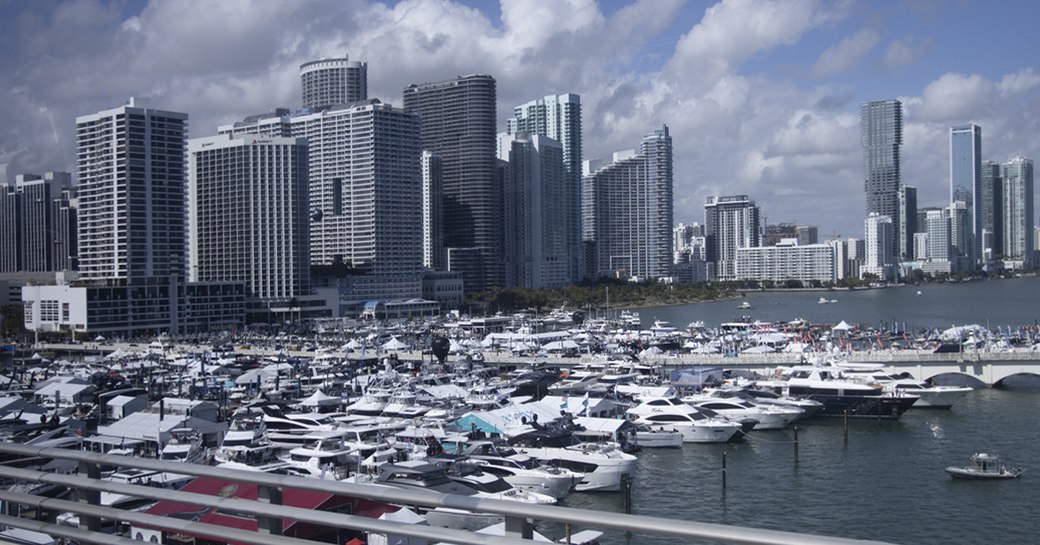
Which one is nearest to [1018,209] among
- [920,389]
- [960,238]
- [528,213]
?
[960,238]

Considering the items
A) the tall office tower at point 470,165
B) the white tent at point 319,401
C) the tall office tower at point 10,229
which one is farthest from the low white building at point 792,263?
the white tent at point 319,401

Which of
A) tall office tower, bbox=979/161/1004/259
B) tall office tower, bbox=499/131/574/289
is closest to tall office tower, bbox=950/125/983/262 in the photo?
tall office tower, bbox=979/161/1004/259

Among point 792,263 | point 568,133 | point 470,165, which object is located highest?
point 568,133

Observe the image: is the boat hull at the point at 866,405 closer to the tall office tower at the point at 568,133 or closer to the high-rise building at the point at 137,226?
the high-rise building at the point at 137,226

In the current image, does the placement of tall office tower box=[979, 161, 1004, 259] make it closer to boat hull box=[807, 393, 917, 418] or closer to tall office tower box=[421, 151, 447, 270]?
tall office tower box=[421, 151, 447, 270]

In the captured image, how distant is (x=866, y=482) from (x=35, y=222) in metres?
65.2

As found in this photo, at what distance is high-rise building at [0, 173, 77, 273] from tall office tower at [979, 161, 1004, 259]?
130 m

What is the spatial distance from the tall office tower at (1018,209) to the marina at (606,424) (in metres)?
133

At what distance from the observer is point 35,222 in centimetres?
6544

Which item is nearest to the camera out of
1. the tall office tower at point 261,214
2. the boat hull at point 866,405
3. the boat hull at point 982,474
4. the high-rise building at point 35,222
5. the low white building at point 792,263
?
the boat hull at point 982,474

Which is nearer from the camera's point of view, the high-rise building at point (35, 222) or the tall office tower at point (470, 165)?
the high-rise building at point (35, 222)

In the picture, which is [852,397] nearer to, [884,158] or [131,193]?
[131,193]

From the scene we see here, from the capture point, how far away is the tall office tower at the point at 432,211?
238ft

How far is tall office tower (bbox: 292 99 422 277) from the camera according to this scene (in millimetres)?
60938
